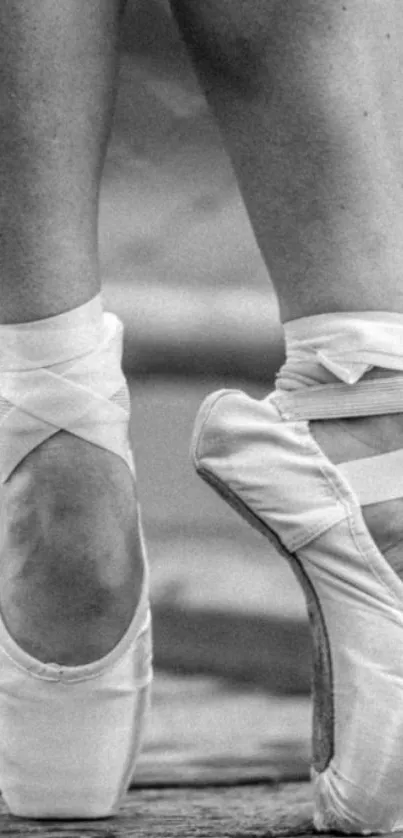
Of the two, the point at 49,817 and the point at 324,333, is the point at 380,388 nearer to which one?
the point at 324,333

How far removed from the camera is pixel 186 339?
141 cm

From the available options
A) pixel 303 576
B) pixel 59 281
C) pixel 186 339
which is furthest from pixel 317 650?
pixel 186 339

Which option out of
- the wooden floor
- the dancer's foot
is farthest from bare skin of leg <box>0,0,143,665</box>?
the wooden floor

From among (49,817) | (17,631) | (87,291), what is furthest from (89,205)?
(49,817)

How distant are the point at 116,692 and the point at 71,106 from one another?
0.38 m

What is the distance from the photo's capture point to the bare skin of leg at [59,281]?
83cm

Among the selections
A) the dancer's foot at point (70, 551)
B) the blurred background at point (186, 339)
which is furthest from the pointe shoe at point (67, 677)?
the blurred background at point (186, 339)

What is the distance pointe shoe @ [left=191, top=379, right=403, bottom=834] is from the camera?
803 mm

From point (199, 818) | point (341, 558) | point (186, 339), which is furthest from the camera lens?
point (186, 339)

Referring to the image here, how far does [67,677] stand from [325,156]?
37 cm

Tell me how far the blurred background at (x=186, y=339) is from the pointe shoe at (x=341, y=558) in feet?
1.84

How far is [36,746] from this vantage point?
89 centimetres

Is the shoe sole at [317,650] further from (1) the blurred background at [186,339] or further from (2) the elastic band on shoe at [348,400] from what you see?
(1) the blurred background at [186,339]

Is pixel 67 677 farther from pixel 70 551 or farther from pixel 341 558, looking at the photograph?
pixel 341 558
